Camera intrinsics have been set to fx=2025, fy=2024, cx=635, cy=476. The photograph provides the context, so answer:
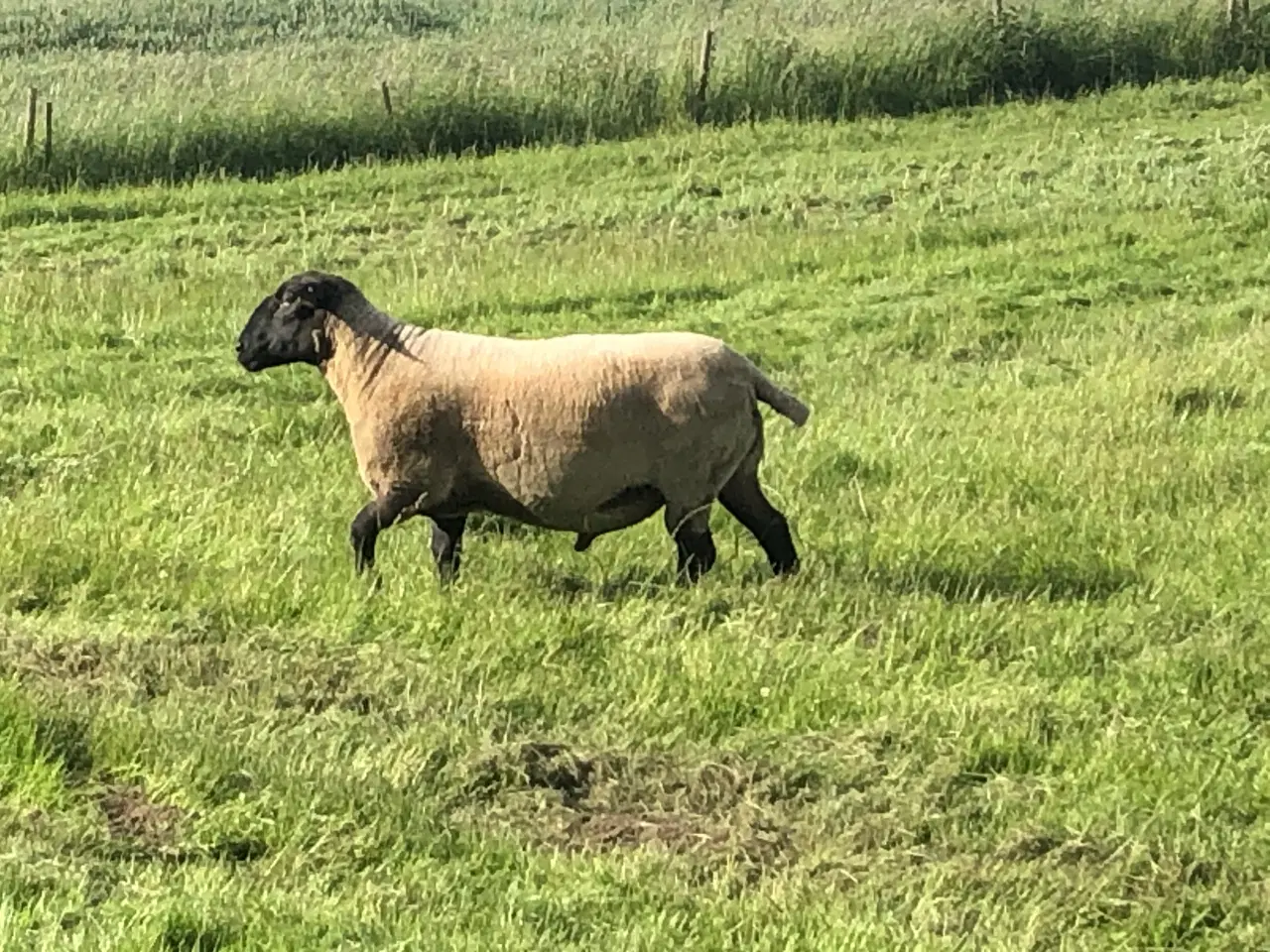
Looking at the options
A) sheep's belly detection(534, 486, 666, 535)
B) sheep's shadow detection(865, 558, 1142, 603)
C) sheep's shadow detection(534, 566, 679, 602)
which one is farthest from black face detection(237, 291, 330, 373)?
sheep's shadow detection(865, 558, 1142, 603)

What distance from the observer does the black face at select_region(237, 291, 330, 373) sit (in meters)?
9.88

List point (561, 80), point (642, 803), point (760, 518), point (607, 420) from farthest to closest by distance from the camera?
1. point (561, 80)
2. point (760, 518)
3. point (607, 420)
4. point (642, 803)

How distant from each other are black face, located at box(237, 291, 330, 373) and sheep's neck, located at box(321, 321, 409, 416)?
0.31ft

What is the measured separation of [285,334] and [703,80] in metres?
19.0

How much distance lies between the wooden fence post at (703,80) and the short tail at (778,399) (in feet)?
62.1

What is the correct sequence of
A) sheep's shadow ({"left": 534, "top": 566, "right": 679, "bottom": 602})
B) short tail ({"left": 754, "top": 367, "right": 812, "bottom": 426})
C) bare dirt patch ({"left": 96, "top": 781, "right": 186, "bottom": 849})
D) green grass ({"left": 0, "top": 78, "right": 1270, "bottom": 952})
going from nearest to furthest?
green grass ({"left": 0, "top": 78, "right": 1270, "bottom": 952}) < bare dirt patch ({"left": 96, "top": 781, "right": 186, "bottom": 849}) < sheep's shadow ({"left": 534, "top": 566, "right": 679, "bottom": 602}) < short tail ({"left": 754, "top": 367, "right": 812, "bottom": 426})

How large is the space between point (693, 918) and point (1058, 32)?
→ 25982 mm

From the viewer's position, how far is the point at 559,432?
9047mm

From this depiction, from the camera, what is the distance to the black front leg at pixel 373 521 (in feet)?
30.5

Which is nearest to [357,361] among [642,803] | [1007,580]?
[1007,580]

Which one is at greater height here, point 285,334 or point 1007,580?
point 285,334

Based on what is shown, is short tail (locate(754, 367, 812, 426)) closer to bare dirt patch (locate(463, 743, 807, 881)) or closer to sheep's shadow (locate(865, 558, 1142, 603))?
sheep's shadow (locate(865, 558, 1142, 603))

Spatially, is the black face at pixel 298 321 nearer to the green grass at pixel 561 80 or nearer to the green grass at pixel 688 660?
the green grass at pixel 688 660

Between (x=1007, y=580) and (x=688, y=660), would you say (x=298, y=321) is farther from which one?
(x=1007, y=580)
